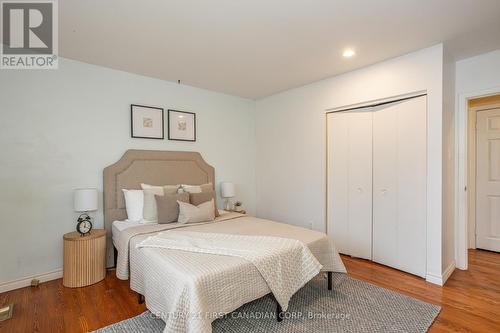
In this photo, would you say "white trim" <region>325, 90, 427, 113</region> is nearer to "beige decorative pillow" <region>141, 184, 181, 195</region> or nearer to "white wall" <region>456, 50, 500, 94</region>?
"white wall" <region>456, 50, 500, 94</region>

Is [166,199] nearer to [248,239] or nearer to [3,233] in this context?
[248,239]

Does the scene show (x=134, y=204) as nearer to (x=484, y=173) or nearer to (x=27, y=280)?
(x=27, y=280)

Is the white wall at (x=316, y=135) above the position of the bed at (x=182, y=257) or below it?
above

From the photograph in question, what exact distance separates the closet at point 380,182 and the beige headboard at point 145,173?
6.52 feet

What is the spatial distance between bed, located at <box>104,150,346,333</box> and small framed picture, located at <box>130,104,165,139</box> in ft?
0.83

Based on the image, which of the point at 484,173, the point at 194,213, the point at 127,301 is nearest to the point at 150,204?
the point at 194,213

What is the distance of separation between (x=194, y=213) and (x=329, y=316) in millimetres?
1686

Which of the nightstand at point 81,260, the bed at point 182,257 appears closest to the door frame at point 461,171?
the bed at point 182,257

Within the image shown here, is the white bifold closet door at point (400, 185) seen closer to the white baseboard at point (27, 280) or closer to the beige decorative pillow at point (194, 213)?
the beige decorative pillow at point (194, 213)

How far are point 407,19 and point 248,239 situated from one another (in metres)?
2.35

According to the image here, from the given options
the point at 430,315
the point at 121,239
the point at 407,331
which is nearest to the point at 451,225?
the point at 430,315

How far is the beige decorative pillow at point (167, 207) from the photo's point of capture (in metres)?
2.85

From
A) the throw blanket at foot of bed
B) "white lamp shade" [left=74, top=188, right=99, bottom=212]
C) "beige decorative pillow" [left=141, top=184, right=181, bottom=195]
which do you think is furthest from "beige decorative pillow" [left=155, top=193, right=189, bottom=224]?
"white lamp shade" [left=74, top=188, right=99, bottom=212]

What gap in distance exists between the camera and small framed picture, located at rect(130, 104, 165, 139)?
3.33 meters
